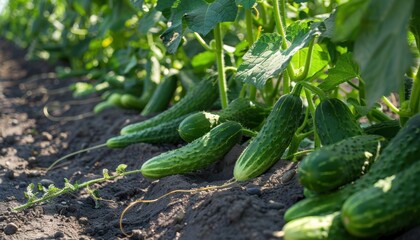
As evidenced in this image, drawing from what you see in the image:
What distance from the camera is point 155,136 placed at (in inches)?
209

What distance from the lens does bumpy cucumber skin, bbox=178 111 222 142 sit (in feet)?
15.3

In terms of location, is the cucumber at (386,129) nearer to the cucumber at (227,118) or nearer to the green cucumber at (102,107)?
the cucumber at (227,118)

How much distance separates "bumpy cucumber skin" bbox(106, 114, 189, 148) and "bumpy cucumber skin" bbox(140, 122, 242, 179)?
85cm

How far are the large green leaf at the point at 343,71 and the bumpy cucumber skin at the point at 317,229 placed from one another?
1.25m

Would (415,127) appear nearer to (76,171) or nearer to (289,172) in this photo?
(289,172)

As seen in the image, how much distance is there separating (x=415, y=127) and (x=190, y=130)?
186 cm

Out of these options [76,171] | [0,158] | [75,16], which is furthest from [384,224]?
[75,16]

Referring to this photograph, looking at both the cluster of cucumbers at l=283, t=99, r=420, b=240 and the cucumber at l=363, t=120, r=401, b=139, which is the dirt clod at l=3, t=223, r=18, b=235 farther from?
the cucumber at l=363, t=120, r=401, b=139

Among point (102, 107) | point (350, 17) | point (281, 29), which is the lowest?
point (102, 107)

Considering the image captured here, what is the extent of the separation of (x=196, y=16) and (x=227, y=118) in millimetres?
798

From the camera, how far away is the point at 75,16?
31.4 feet

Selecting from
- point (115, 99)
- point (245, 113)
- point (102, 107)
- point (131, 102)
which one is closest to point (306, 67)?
point (245, 113)

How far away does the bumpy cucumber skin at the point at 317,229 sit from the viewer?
9.11ft

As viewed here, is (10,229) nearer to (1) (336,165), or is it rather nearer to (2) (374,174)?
(1) (336,165)
